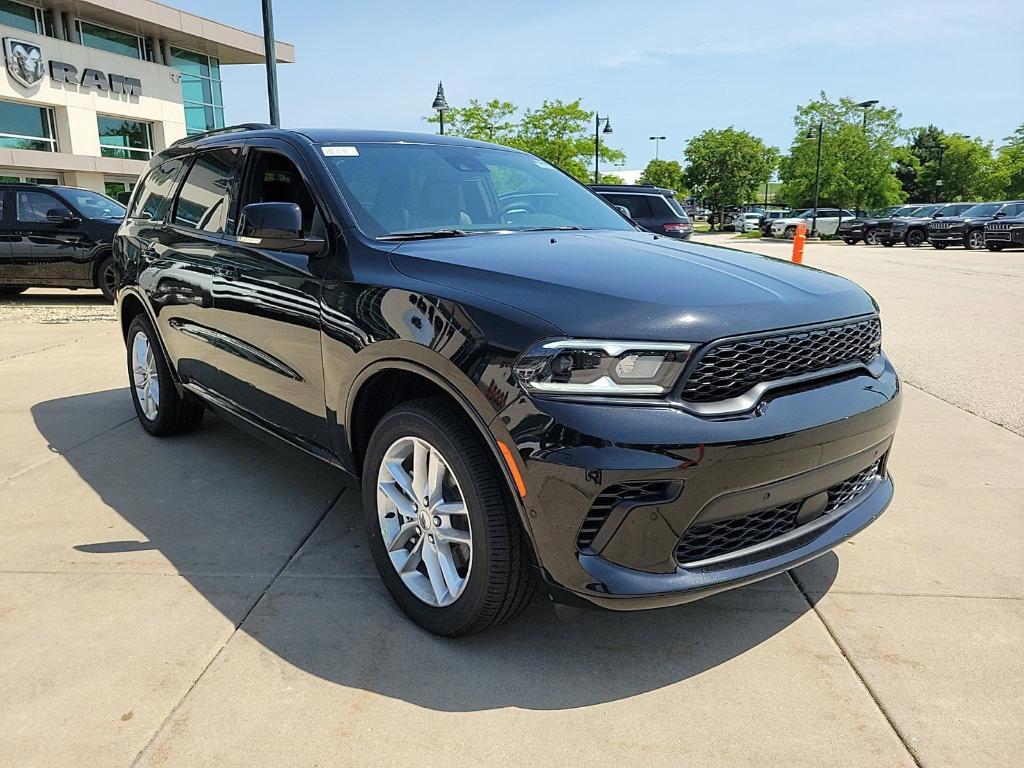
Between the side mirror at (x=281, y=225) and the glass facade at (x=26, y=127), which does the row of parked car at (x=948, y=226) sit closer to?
the side mirror at (x=281, y=225)

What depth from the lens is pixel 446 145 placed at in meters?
4.02

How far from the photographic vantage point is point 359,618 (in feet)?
9.77

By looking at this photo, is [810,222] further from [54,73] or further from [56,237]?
[56,237]

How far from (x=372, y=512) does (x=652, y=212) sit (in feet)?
37.1

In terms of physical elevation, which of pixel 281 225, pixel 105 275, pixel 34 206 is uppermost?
pixel 281 225

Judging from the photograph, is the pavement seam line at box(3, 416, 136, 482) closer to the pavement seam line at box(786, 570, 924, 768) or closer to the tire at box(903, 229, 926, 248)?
the pavement seam line at box(786, 570, 924, 768)


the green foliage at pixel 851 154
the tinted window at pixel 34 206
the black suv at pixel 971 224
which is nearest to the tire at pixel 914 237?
the black suv at pixel 971 224

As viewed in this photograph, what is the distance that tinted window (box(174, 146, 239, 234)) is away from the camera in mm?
4027

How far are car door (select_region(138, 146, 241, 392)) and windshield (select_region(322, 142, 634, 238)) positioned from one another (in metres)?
0.87

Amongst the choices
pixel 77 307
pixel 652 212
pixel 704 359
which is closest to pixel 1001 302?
A: pixel 652 212

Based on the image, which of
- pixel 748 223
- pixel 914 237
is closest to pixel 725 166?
pixel 748 223

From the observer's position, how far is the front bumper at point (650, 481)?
2.22 meters

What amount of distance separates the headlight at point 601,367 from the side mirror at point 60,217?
11.6m

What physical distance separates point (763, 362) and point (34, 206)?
12.5 m
